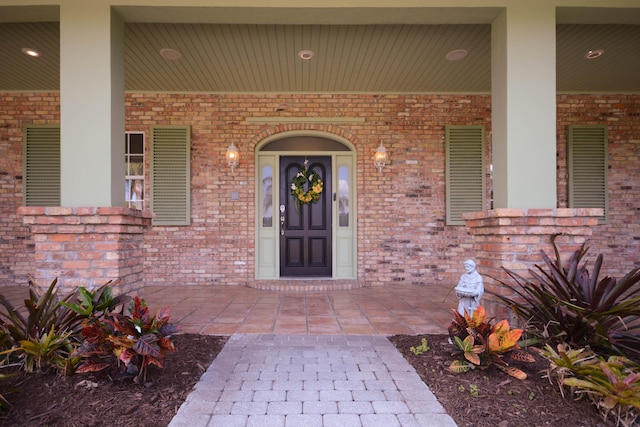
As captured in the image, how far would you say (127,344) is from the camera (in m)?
2.15

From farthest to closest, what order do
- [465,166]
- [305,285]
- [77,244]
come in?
[465,166] → [305,285] → [77,244]

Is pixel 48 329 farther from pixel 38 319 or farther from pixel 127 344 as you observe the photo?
pixel 127 344

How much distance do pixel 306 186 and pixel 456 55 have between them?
293 cm

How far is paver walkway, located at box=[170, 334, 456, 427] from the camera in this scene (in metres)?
1.93

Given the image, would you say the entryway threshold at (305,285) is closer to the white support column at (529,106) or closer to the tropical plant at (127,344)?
the white support column at (529,106)

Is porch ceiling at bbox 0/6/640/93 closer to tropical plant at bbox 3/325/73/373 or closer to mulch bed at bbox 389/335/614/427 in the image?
tropical plant at bbox 3/325/73/373

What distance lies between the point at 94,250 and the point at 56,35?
290 cm

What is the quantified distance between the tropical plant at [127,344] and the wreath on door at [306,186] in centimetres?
408

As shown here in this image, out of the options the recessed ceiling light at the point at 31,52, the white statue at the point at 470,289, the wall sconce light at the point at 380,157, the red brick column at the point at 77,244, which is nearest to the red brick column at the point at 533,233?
the white statue at the point at 470,289

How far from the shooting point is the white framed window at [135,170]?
6.16 meters

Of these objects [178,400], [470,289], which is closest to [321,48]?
[470,289]

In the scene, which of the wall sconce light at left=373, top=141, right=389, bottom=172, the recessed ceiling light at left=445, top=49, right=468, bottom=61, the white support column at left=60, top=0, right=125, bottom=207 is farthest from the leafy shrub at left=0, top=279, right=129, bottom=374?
the recessed ceiling light at left=445, top=49, right=468, bottom=61

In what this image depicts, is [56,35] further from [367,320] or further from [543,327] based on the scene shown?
[543,327]

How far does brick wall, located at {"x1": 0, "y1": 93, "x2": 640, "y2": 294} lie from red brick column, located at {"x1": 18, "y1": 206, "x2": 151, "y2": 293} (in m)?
2.93
